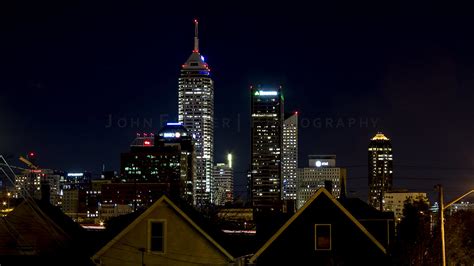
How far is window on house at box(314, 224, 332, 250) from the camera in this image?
45.2 meters

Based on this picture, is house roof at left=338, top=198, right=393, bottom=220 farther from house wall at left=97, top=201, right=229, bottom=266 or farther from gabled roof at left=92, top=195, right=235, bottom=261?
house wall at left=97, top=201, right=229, bottom=266

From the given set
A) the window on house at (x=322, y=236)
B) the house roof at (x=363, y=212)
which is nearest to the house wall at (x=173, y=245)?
the window on house at (x=322, y=236)

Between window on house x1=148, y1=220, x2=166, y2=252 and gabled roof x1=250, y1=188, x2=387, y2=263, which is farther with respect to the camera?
gabled roof x1=250, y1=188, x2=387, y2=263

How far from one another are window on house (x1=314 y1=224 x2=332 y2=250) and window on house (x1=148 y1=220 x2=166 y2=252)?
760cm

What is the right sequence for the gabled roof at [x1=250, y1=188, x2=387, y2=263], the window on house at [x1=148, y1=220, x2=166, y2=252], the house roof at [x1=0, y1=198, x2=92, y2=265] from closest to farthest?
the window on house at [x1=148, y1=220, x2=166, y2=252], the gabled roof at [x1=250, y1=188, x2=387, y2=263], the house roof at [x1=0, y1=198, x2=92, y2=265]

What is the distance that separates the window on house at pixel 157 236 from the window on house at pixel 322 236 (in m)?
7.60

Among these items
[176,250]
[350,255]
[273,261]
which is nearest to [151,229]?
[176,250]

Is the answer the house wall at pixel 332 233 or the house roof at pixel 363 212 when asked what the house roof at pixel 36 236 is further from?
the house roof at pixel 363 212

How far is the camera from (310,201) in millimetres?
44812

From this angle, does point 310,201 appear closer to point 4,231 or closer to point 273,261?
point 273,261

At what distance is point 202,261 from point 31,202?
32.7ft

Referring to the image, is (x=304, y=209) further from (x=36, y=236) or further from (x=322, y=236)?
(x=36, y=236)

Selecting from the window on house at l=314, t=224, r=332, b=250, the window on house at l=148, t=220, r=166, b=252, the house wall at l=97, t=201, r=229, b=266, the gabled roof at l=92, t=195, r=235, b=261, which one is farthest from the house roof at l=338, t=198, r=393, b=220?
the window on house at l=148, t=220, r=166, b=252

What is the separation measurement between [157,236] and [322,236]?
8251 mm
